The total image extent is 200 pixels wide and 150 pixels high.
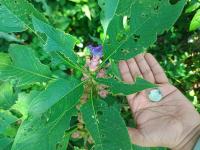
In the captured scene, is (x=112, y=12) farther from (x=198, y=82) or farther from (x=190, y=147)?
(x=198, y=82)

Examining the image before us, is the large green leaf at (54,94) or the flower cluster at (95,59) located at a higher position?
the flower cluster at (95,59)

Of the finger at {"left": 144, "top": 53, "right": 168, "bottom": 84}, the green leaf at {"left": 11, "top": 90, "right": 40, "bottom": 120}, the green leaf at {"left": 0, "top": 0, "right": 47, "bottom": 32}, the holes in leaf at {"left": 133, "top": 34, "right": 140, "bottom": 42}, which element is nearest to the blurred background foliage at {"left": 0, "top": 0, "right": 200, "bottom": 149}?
the finger at {"left": 144, "top": 53, "right": 168, "bottom": 84}

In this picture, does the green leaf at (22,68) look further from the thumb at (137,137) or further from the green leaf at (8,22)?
the thumb at (137,137)

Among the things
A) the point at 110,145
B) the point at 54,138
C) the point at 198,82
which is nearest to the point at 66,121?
the point at 54,138

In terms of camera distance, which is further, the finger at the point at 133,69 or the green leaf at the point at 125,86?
the finger at the point at 133,69

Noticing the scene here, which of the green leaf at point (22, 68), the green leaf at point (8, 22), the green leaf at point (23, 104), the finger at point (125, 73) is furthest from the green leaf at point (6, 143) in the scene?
the finger at point (125, 73)

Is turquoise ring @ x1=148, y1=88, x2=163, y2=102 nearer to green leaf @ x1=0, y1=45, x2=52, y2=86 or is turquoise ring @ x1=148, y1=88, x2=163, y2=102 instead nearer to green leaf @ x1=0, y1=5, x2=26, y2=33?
green leaf @ x1=0, y1=45, x2=52, y2=86

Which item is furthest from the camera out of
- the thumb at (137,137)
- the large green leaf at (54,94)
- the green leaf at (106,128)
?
the thumb at (137,137)
